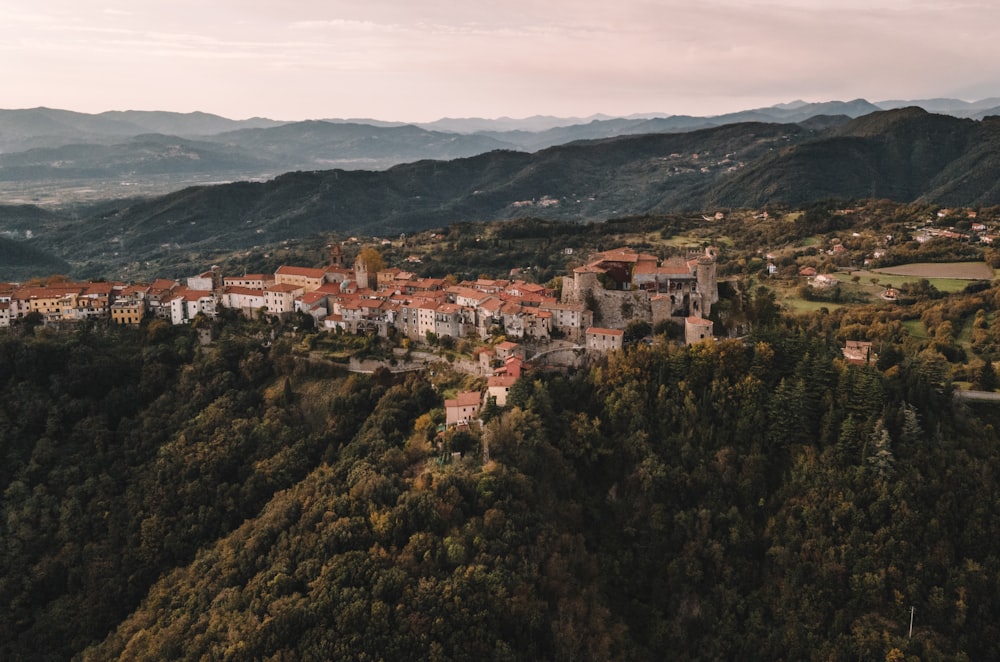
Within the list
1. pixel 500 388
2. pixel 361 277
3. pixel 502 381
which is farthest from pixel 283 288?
pixel 500 388

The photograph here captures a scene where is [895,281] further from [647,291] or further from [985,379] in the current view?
[647,291]

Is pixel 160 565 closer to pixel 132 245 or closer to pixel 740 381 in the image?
pixel 740 381

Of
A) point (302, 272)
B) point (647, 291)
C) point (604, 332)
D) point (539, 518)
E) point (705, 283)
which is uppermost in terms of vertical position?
point (705, 283)

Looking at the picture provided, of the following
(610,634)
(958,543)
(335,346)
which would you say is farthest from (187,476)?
(958,543)

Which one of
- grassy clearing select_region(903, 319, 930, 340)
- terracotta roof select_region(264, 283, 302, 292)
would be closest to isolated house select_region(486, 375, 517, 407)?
terracotta roof select_region(264, 283, 302, 292)

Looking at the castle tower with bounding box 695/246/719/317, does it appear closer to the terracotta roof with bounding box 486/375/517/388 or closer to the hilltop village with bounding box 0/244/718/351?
the hilltop village with bounding box 0/244/718/351
